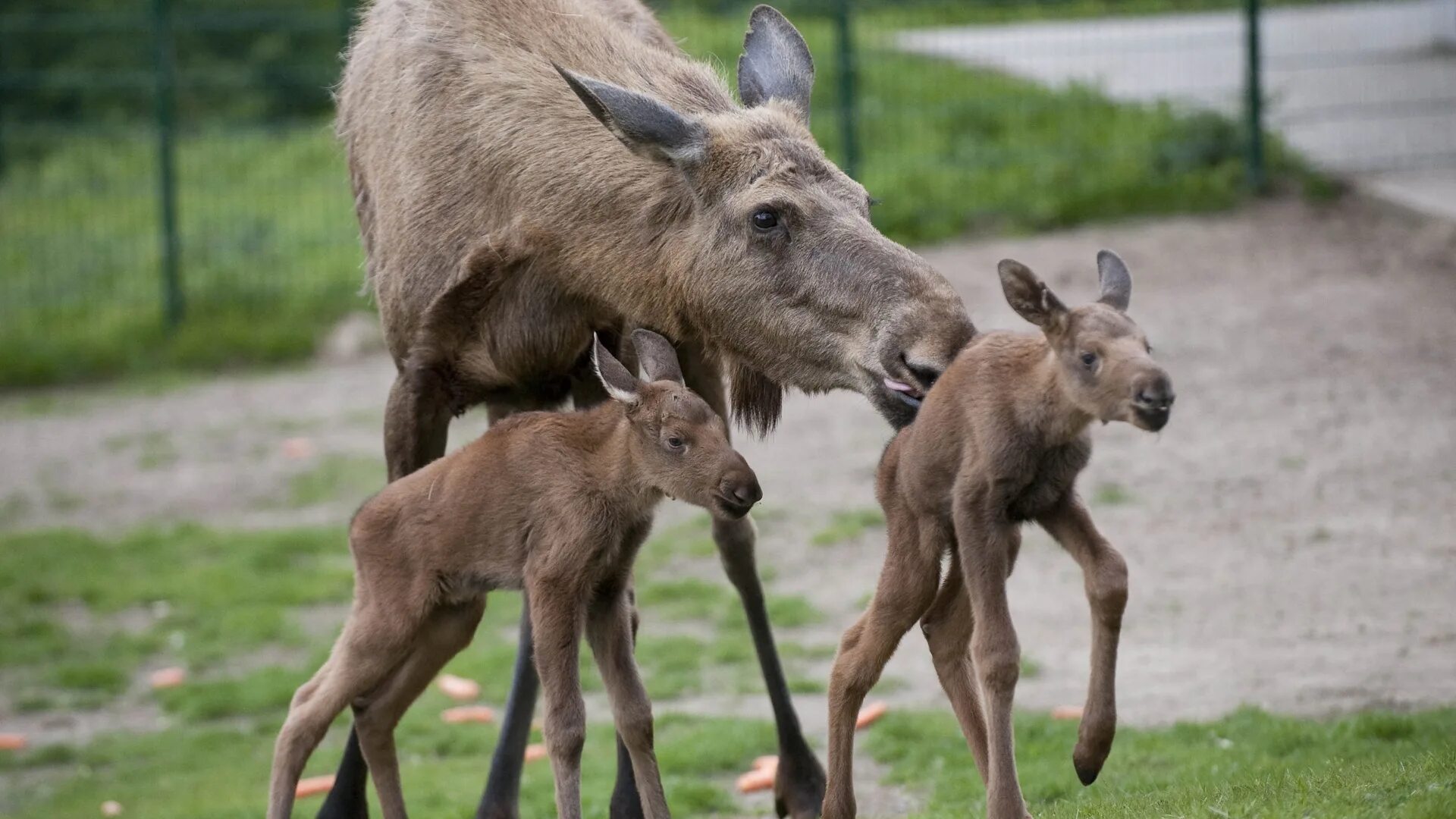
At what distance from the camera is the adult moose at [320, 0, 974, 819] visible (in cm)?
565

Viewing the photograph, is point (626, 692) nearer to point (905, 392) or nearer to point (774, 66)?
point (905, 392)

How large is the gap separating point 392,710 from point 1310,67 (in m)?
12.6

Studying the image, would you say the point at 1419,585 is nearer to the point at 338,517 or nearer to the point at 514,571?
the point at 514,571

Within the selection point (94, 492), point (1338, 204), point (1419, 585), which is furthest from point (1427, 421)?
point (94, 492)

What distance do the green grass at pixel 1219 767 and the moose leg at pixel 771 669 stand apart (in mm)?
358

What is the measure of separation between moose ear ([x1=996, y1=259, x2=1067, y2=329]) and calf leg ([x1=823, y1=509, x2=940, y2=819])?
33.9 inches

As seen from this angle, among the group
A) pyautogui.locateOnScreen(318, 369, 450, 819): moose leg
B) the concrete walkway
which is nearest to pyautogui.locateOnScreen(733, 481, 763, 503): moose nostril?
pyautogui.locateOnScreen(318, 369, 450, 819): moose leg

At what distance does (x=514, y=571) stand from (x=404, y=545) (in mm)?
456

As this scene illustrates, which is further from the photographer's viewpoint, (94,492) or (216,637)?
(94,492)

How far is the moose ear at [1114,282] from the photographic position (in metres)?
4.91

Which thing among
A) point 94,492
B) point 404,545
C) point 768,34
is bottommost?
point 94,492

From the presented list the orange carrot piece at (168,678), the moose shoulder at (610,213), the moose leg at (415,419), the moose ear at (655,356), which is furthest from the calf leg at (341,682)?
the orange carrot piece at (168,678)

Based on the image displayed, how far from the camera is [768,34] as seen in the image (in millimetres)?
6723

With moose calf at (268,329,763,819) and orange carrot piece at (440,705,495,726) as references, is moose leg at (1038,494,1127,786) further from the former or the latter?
orange carrot piece at (440,705,495,726)
